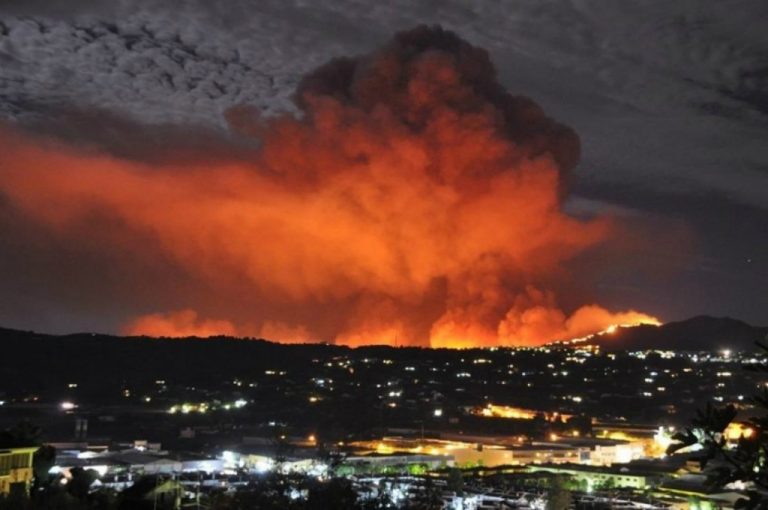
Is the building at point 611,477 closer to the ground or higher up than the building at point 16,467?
closer to the ground

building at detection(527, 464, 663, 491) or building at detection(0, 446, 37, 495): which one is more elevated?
building at detection(0, 446, 37, 495)

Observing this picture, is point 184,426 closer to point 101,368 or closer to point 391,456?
point 391,456

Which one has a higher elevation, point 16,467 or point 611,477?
point 16,467

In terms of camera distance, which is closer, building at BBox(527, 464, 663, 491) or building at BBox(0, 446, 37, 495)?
building at BBox(0, 446, 37, 495)

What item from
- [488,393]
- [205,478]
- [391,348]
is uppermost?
[391,348]

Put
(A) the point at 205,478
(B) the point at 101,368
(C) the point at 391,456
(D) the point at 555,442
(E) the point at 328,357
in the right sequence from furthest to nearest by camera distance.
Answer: (E) the point at 328,357
(B) the point at 101,368
(D) the point at 555,442
(C) the point at 391,456
(A) the point at 205,478

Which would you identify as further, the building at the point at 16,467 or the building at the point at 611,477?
the building at the point at 611,477

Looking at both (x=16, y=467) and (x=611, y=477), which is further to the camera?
(x=611, y=477)

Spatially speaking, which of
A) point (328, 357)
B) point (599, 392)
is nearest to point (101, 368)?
→ point (328, 357)
